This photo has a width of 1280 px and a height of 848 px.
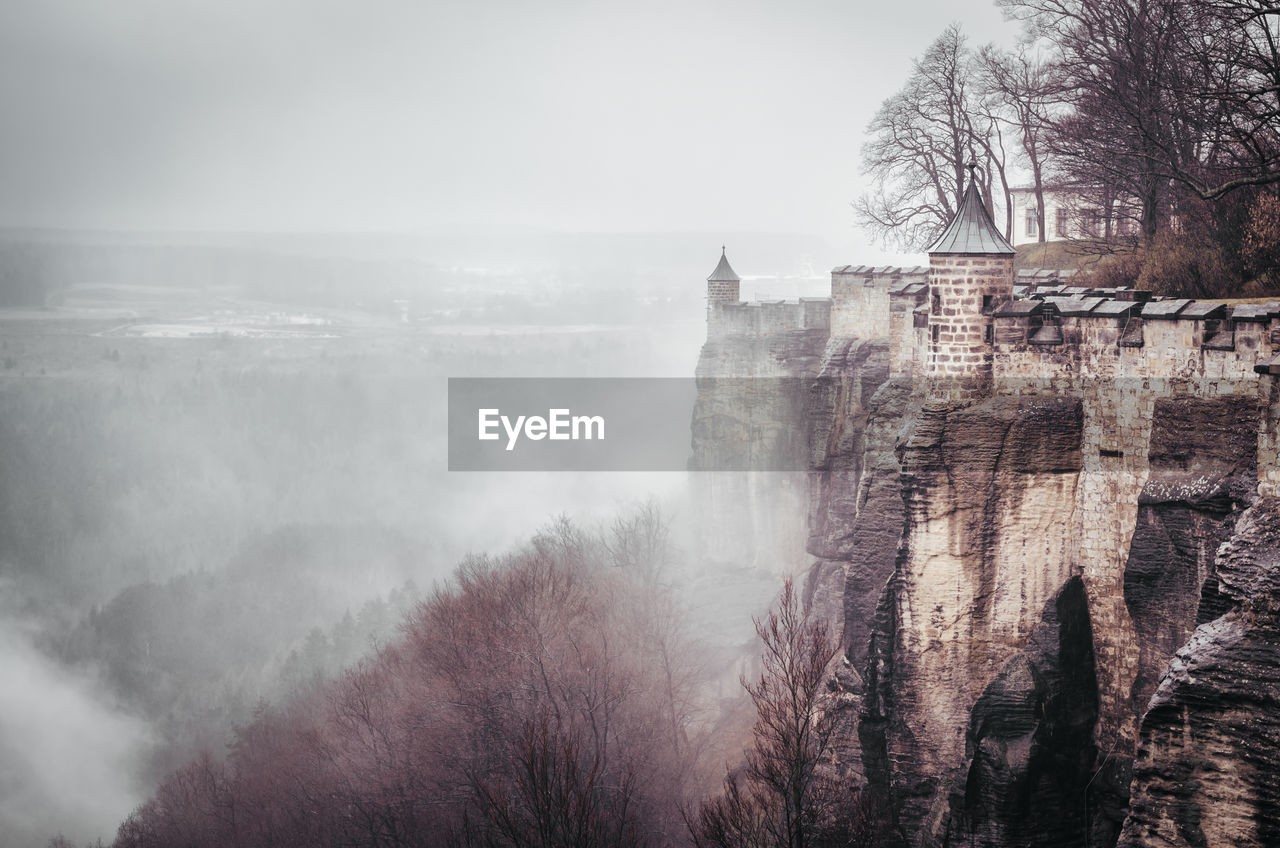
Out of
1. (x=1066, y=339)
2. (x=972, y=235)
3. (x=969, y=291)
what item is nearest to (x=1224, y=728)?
(x=1066, y=339)

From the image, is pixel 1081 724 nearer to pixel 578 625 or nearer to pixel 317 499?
pixel 578 625

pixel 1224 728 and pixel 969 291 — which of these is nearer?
pixel 1224 728

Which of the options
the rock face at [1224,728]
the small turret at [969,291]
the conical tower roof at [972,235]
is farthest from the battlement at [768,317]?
the rock face at [1224,728]

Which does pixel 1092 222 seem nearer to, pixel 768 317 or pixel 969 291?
pixel 768 317

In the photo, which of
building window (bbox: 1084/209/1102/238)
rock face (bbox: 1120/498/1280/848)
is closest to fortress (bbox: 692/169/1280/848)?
rock face (bbox: 1120/498/1280/848)

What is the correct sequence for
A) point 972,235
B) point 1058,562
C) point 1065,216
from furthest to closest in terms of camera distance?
point 1065,216 < point 972,235 < point 1058,562

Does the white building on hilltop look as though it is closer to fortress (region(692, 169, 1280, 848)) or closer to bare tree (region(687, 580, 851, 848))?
fortress (region(692, 169, 1280, 848))
